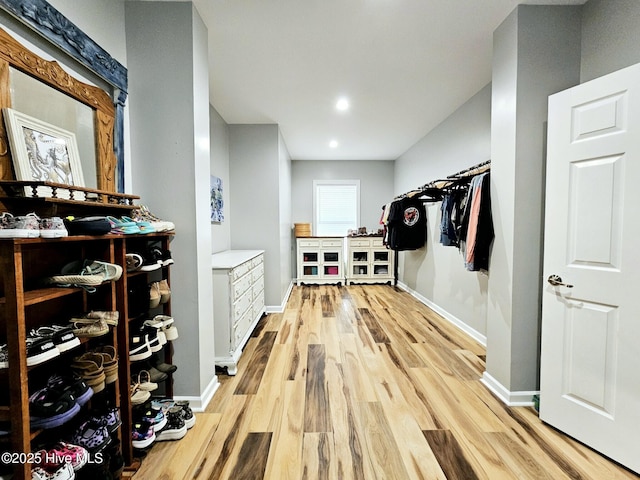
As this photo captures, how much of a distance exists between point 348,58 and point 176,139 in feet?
5.18

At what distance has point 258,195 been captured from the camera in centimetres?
408

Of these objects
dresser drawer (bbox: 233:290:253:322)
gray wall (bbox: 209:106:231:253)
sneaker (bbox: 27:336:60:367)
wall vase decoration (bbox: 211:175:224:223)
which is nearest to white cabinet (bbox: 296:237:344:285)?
gray wall (bbox: 209:106:231:253)

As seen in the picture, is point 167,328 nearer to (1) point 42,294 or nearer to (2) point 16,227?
(1) point 42,294

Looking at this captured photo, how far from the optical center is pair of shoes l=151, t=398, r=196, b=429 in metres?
1.74

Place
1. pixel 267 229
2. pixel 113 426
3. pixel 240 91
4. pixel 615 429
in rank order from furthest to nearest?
pixel 267 229, pixel 240 91, pixel 615 429, pixel 113 426

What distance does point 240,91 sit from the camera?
3.05 m

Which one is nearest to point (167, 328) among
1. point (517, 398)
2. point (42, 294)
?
point (42, 294)

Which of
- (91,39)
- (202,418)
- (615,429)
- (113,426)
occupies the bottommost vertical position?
(202,418)

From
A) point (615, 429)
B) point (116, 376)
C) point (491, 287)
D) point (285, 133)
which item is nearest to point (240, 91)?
point (285, 133)

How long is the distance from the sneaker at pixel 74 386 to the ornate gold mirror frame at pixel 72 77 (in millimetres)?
805

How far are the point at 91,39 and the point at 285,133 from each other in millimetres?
2981

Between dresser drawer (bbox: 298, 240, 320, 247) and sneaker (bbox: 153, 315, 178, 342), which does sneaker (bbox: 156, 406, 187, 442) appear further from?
dresser drawer (bbox: 298, 240, 320, 247)

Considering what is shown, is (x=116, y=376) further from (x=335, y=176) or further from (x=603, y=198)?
(x=335, y=176)

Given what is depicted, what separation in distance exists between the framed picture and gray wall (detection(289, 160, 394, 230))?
16.3 ft
